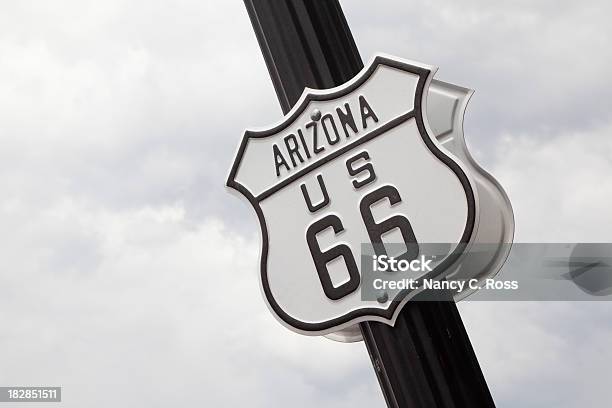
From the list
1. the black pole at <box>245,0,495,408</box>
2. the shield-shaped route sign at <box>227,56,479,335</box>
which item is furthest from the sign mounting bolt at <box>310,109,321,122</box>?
the black pole at <box>245,0,495,408</box>

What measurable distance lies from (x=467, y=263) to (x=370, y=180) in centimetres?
35

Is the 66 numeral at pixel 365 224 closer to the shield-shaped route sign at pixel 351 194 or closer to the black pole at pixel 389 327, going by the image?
the shield-shaped route sign at pixel 351 194

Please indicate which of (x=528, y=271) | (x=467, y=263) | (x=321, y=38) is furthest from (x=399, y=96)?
(x=528, y=271)

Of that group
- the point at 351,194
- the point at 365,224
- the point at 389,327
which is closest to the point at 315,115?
the point at 351,194

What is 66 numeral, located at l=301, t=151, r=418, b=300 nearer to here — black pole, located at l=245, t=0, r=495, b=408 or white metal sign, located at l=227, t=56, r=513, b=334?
white metal sign, located at l=227, t=56, r=513, b=334

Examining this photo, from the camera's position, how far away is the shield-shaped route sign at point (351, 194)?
228 centimetres

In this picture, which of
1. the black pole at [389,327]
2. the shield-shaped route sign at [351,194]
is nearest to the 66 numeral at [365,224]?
the shield-shaped route sign at [351,194]

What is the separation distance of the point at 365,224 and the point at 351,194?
10cm

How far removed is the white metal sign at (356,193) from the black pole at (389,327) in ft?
0.24

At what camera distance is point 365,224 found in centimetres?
236

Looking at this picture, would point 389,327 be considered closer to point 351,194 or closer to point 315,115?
point 351,194

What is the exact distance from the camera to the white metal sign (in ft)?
7.46

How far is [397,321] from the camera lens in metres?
2.27

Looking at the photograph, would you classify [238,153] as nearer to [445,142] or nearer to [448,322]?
[445,142]
